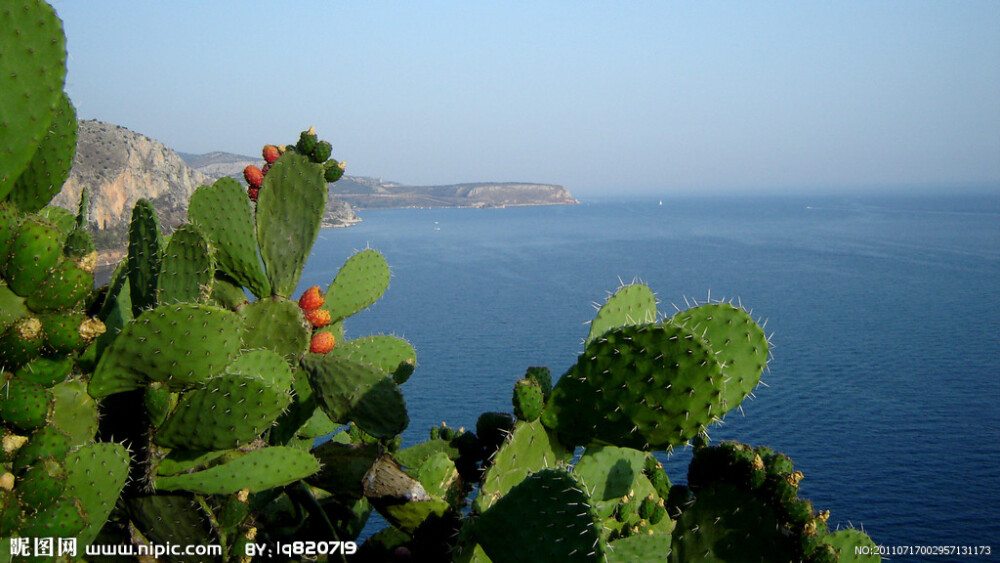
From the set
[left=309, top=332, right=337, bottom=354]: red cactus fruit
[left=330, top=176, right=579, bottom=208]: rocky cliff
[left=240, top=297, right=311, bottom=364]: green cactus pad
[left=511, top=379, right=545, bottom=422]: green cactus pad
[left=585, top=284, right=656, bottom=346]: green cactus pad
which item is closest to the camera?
[left=511, top=379, right=545, bottom=422]: green cactus pad

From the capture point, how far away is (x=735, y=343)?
253cm

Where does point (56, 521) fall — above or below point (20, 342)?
below

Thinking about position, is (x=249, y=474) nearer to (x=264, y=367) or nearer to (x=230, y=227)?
(x=264, y=367)

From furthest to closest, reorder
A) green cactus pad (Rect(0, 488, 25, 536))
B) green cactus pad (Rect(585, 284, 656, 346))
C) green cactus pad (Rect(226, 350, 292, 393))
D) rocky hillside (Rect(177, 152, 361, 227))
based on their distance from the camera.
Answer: rocky hillside (Rect(177, 152, 361, 227)) < green cactus pad (Rect(585, 284, 656, 346)) < green cactus pad (Rect(226, 350, 292, 393)) < green cactus pad (Rect(0, 488, 25, 536))

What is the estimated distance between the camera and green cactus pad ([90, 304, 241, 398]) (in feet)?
7.65

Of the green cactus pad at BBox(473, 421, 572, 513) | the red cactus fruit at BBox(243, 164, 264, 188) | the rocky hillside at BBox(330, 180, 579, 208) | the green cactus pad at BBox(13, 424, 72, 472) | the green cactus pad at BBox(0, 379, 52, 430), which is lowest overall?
the rocky hillside at BBox(330, 180, 579, 208)

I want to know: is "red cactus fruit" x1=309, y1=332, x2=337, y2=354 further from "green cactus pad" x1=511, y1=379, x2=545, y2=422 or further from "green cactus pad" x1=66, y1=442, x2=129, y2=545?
"green cactus pad" x1=511, y1=379, x2=545, y2=422

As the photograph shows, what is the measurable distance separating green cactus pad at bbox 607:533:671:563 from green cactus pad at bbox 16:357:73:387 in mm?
1893

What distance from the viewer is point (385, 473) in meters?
2.58

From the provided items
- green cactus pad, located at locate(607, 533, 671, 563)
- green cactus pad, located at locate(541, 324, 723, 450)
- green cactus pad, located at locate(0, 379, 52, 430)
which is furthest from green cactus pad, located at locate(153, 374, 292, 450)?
green cactus pad, located at locate(607, 533, 671, 563)

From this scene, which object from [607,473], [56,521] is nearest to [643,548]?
[607,473]

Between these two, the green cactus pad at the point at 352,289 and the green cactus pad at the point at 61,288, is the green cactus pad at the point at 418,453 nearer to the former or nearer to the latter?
the green cactus pad at the point at 352,289

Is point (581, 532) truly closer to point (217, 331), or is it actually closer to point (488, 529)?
point (488, 529)

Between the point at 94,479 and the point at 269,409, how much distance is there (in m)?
0.55
